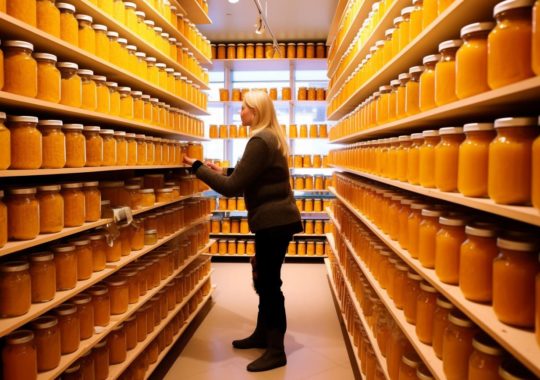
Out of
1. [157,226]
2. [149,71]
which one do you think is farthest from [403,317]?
[149,71]

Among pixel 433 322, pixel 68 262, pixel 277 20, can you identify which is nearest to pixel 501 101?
pixel 433 322

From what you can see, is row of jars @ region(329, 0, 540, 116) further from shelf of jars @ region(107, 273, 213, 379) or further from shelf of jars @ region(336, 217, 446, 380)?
shelf of jars @ region(107, 273, 213, 379)

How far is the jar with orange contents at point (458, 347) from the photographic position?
141 cm

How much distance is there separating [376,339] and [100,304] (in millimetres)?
1522

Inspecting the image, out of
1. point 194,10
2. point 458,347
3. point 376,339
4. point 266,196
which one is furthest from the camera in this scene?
point 194,10

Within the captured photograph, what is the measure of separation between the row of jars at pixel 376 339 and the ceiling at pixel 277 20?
11.2 ft

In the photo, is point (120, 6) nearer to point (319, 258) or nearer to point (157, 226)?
point (157, 226)

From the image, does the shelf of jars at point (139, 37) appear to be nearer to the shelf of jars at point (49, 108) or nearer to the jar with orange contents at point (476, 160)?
the shelf of jars at point (49, 108)

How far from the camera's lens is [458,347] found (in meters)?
1.43

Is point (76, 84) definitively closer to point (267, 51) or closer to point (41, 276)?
point (41, 276)

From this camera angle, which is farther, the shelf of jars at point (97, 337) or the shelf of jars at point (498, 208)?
the shelf of jars at point (97, 337)

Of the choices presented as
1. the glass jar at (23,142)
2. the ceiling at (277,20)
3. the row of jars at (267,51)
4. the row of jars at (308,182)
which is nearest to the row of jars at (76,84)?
the glass jar at (23,142)

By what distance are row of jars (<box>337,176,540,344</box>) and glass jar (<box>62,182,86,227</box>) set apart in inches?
58.9

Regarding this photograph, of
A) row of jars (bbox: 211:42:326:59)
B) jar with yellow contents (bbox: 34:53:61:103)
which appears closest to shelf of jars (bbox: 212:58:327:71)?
row of jars (bbox: 211:42:326:59)
